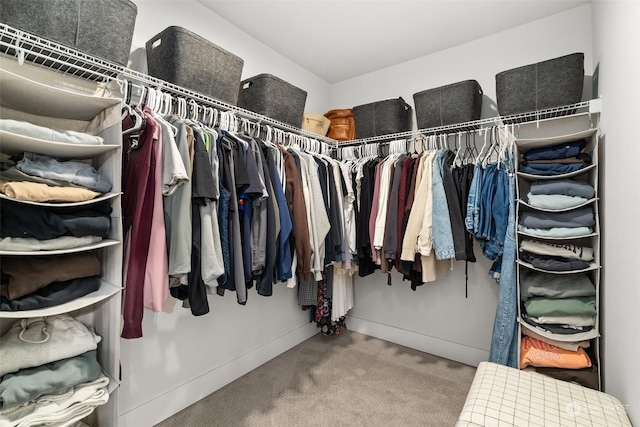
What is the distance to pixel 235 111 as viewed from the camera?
1.80 meters

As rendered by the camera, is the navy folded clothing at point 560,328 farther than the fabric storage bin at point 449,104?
No

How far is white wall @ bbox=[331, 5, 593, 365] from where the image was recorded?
2.12m

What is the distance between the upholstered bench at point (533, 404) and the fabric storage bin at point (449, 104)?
5.29ft

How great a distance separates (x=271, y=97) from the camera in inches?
80.0

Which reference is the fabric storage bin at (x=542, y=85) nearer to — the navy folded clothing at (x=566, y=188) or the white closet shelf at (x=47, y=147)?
the navy folded clothing at (x=566, y=188)

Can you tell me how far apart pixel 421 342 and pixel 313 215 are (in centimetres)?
161

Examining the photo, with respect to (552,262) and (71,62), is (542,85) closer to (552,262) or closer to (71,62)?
(552,262)

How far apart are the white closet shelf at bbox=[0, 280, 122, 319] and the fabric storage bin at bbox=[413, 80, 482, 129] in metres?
2.18

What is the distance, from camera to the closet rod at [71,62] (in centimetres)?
110

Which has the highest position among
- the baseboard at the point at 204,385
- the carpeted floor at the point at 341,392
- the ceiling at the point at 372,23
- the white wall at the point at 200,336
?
the ceiling at the point at 372,23

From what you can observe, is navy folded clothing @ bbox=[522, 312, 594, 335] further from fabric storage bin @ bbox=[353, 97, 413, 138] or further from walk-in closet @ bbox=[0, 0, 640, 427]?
fabric storage bin @ bbox=[353, 97, 413, 138]

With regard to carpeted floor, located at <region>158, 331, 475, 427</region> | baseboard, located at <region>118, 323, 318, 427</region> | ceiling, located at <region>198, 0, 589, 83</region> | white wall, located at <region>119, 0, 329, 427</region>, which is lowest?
carpeted floor, located at <region>158, 331, 475, 427</region>

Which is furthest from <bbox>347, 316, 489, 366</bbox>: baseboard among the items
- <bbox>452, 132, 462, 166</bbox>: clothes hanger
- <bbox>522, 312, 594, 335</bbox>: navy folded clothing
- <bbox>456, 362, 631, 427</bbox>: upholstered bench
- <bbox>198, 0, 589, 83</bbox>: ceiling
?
<bbox>198, 0, 589, 83</bbox>: ceiling

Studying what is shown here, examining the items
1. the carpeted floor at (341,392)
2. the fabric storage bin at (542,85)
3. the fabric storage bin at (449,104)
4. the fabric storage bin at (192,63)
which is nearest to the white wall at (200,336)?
the carpeted floor at (341,392)
